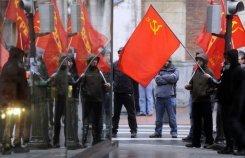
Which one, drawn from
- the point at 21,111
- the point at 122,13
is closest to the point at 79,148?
the point at 21,111

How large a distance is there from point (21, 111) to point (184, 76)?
861 inches

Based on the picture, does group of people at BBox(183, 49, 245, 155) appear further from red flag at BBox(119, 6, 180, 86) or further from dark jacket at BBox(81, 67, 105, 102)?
dark jacket at BBox(81, 67, 105, 102)

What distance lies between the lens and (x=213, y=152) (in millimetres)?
13852

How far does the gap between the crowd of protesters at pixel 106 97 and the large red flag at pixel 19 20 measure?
128 mm

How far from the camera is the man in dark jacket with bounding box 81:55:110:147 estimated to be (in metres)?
11.3

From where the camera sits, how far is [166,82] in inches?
672

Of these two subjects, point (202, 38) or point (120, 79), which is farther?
point (120, 79)

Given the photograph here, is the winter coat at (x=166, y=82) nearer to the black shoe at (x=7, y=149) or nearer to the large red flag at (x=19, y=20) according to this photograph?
the large red flag at (x=19, y=20)

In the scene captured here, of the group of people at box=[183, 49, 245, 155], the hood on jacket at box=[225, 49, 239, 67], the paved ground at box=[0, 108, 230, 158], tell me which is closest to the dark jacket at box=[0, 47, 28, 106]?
the paved ground at box=[0, 108, 230, 158]

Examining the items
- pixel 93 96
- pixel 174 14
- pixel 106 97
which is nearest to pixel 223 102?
pixel 106 97

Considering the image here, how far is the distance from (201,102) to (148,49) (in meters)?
1.60

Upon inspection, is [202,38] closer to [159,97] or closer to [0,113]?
[159,97]

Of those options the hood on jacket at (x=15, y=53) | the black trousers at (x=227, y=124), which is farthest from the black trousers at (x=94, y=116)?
the hood on jacket at (x=15, y=53)

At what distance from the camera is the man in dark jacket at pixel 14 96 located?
6.69 meters
